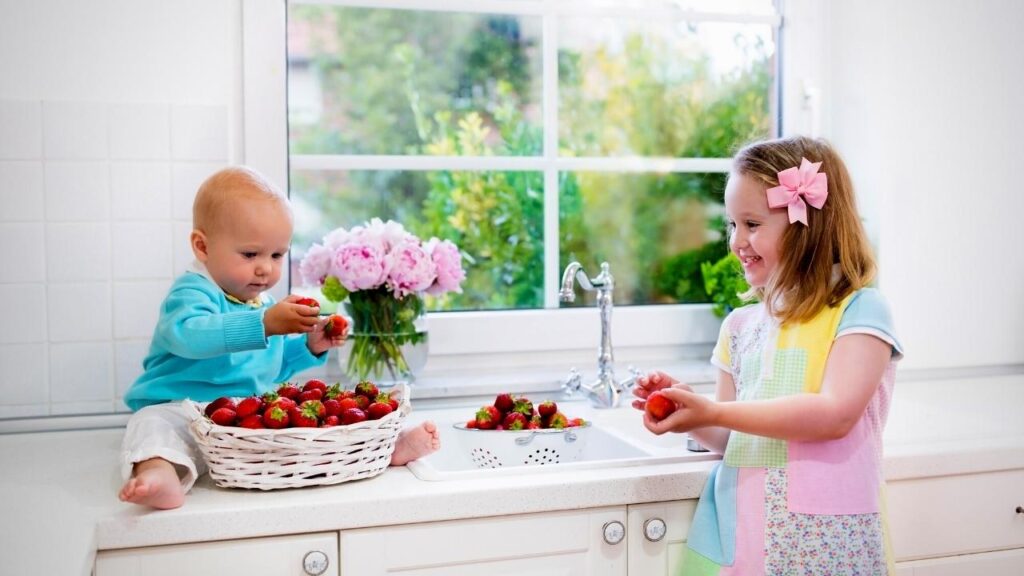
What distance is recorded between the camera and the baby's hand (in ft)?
4.87

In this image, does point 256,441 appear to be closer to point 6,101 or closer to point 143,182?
point 143,182

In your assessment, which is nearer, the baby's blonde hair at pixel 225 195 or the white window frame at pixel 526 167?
the baby's blonde hair at pixel 225 195

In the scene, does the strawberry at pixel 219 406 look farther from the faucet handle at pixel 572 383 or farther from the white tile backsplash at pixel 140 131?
the faucet handle at pixel 572 383

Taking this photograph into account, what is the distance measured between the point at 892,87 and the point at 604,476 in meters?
1.35

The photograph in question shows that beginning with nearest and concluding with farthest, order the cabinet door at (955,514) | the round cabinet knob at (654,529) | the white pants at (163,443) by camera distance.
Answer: the white pants at (163,443), the round cabinet knob at (654,529), the cabinet door at (955,514)

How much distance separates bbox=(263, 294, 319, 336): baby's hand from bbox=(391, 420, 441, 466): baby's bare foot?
22 cm

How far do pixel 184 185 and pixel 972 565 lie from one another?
60.5 inches

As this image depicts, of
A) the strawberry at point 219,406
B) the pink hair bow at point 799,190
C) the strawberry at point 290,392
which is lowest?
the strawberry at point 219,406

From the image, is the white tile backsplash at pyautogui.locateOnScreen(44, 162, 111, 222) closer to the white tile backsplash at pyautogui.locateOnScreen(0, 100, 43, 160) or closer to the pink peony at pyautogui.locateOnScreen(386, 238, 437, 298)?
the white tile backsplash at pyautogui.locateOnScreen(0, 100, 43, 160)

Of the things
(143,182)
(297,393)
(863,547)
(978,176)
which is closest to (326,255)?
(143,182)

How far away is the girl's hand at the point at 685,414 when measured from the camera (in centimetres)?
128

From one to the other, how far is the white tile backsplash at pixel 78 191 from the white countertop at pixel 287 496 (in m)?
0.41

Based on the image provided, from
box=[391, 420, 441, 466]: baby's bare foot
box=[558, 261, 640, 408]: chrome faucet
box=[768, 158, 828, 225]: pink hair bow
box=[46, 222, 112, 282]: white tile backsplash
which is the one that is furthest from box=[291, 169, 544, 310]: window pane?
box=[768, 158, 828, 225]: pink hair bow

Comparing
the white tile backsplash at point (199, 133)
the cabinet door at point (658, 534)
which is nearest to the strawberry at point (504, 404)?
the cabinet door at point (658, 534)
